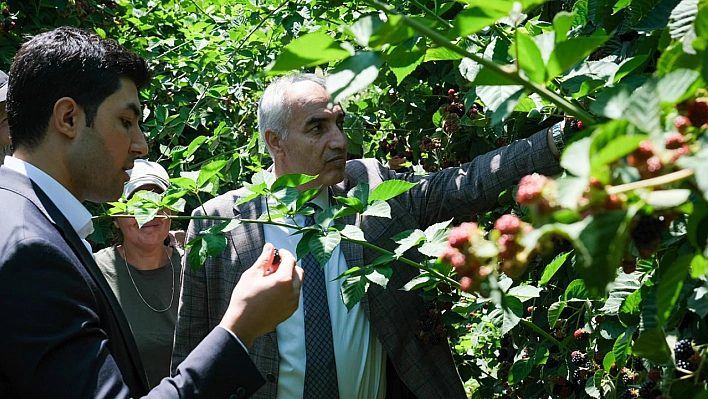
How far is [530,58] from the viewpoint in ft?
2.77

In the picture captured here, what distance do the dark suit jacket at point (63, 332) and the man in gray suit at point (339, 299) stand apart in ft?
2.90

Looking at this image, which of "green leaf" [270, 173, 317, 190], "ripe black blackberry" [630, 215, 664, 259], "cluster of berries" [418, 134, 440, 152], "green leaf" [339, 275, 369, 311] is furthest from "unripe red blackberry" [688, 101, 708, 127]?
"cluster of berries" [418, 134, 440, 152]

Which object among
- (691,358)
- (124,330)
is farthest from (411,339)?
(691,358)

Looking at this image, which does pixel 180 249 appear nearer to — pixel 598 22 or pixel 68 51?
pixel 68 51

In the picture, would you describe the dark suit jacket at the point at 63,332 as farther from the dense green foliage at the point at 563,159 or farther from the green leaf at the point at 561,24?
the green leaf at the point at 561,24

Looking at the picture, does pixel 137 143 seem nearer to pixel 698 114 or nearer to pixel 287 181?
pixel 287 181

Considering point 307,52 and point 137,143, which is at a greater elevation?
point 307,52

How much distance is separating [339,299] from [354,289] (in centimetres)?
65

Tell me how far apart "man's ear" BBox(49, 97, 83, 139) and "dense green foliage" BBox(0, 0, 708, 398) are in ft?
1.24

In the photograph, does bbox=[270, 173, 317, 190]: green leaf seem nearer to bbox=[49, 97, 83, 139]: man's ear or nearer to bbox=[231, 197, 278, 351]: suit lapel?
bbox=[49, 97, 83, 139]: man's ear

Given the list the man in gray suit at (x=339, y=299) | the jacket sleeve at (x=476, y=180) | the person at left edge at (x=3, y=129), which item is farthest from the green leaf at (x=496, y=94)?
the person at left edge at (x=3, y=129)

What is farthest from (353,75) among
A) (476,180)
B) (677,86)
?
(476,180)

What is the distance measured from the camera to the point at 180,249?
3.84 m

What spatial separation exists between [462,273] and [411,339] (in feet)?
5.99
